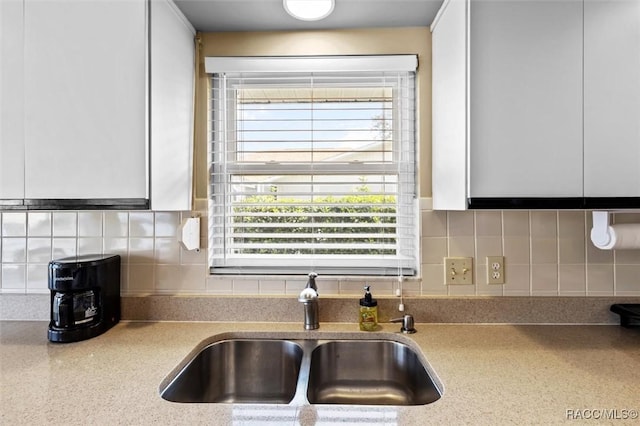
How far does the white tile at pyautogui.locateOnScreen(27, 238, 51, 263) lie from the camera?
1443 mm

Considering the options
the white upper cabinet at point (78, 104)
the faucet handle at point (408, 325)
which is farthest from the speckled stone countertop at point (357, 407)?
the white upper cabinet at point (78, 104)

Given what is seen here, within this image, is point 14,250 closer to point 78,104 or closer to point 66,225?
point 66,225

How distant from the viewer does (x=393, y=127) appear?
1496mm

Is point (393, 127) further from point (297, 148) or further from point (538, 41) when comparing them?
point (538, 41)

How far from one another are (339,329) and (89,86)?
3.99ft

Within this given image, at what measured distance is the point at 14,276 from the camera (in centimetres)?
145

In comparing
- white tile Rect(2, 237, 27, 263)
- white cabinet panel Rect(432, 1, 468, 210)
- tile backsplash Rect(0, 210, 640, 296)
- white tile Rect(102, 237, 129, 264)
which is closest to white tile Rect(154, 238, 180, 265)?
tile backsplash Rect(0, 210, 640, 296)

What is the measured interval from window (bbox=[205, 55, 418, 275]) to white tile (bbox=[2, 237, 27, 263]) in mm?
791

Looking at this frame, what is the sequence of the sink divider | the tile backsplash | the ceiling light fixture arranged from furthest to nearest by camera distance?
the tile backsplash, the ceiling light fixture, the sink divider

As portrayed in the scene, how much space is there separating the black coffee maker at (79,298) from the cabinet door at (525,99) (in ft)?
4.43

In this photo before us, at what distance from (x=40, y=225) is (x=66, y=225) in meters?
0.12

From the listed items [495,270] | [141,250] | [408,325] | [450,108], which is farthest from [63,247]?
[495,270]

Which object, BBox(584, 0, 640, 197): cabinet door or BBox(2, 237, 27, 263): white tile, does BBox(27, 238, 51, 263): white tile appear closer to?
BBox(2, 237, 27, 263): white tile

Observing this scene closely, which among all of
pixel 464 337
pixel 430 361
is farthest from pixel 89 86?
pixel 464 337
